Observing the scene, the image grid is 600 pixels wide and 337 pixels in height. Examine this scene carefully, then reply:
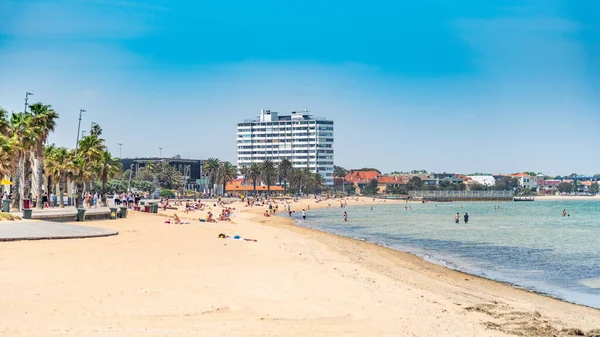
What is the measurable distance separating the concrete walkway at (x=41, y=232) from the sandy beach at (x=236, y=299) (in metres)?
0.84

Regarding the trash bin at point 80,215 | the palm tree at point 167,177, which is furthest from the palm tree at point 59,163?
the palm tree at point 167,177

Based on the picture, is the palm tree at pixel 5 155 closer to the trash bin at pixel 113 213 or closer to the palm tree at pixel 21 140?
the palm tree at pixel 21 140

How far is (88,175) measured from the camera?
175 feet

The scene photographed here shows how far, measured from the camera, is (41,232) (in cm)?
2288

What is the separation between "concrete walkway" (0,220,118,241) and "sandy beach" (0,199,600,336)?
2.75 feet

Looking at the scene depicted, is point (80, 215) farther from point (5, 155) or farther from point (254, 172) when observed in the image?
point (254, 172)

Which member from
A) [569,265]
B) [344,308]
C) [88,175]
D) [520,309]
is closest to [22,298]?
[344,308]

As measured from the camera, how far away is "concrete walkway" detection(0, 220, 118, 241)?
21188 millimetres

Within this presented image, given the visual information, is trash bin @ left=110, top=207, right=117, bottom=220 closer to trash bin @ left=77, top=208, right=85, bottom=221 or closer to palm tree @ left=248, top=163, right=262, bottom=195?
trash bin @ left=77, top=208, right=85, bottom=221

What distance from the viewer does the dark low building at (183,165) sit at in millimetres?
183625

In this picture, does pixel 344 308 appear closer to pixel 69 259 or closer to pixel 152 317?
pixel 152 317

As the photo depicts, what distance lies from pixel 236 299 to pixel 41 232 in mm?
13282

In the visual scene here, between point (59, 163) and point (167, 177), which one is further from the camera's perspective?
point (167, 177)

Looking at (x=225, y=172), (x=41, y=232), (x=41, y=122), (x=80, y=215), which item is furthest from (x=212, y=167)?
(x=41, y=232)
